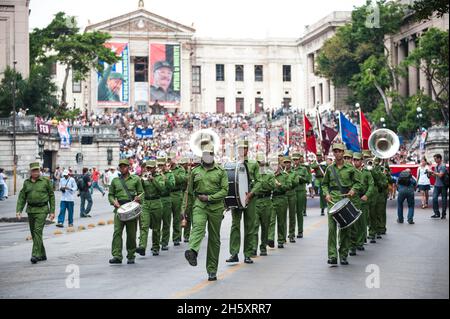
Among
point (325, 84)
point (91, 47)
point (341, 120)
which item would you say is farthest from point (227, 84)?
point (341, 120)

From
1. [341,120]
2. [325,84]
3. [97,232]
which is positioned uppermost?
[325,84]

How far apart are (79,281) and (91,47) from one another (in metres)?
57.8

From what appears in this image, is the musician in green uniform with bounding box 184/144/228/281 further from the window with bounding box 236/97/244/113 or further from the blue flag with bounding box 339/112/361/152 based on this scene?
the window with bounding box 236/97/244/113

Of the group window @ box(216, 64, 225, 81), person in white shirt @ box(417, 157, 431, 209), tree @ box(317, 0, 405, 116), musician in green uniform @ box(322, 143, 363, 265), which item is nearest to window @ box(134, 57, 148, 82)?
window @ box(216, 64, 225, 81)

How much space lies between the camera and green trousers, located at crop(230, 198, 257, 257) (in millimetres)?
15766

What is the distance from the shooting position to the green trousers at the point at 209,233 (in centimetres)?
1366

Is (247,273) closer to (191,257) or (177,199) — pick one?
(191,257)

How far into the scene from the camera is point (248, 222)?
15.9 meters

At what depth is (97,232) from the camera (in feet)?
82.6

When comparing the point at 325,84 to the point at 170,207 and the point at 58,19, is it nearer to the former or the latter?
the point at 58,19

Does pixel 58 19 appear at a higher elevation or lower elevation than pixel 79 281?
higher

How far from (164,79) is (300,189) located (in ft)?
276

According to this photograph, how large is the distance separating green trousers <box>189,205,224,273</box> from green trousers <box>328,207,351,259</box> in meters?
2.02

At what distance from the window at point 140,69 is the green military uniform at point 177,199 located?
3583 inches
